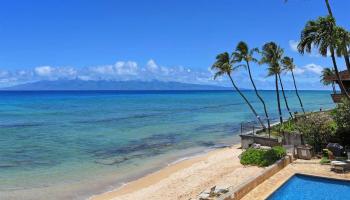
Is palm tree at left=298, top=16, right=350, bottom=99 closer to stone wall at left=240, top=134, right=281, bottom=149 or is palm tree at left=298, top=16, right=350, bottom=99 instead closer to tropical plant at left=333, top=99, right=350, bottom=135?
tropical plant at left=333, top=99, right=350, bottom=135

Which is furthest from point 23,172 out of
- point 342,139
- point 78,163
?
point 342,139

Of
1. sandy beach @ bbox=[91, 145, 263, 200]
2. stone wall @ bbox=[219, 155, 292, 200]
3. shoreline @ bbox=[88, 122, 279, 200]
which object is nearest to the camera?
stone wall @ bbox=[219, 155, 292, 200]

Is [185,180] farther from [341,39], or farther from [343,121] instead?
[341,39]

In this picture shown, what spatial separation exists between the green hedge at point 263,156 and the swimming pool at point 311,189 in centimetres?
291

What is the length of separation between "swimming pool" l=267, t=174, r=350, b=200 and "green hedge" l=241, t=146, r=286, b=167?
2907 mm

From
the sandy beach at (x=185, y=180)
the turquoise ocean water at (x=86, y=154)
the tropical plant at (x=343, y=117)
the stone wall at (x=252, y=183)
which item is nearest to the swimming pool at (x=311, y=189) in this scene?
the stone wall at (x=252, y=183)

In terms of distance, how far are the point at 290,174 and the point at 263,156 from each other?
3.58 meters

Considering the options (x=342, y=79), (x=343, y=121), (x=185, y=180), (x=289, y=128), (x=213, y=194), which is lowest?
(x=185, y=180)

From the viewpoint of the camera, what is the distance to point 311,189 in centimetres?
1633

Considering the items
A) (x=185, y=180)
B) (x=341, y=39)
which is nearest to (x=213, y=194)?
(x=185, y=180)

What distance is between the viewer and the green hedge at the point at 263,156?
20.7 metres

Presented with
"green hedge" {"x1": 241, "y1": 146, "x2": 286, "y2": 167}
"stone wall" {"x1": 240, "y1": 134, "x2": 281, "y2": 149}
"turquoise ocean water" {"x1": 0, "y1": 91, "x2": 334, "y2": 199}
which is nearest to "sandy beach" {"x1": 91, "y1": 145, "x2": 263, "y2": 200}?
"green hedge" {"x1": 241, "y1": 146, "x2": 286, "y2": 167}

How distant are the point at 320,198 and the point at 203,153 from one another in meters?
15.3

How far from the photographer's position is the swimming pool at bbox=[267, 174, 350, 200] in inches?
605
